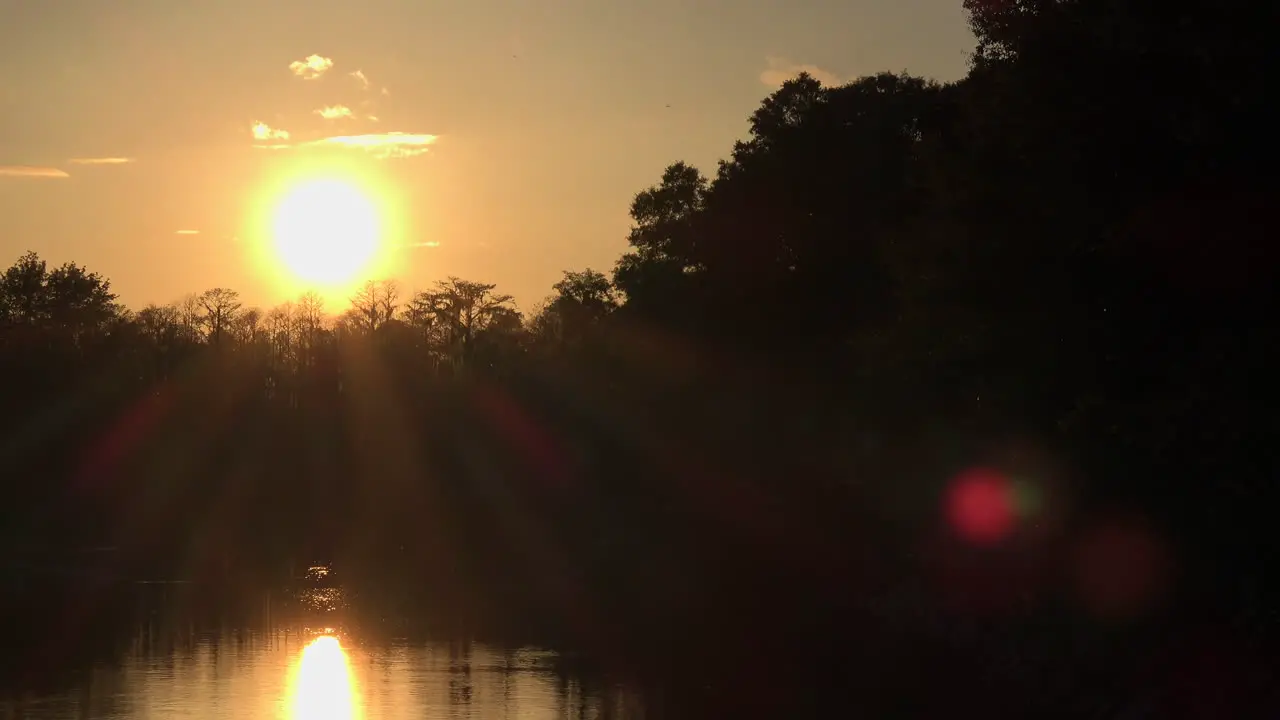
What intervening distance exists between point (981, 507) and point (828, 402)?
13.8m

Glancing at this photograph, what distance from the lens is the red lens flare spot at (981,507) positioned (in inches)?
1352

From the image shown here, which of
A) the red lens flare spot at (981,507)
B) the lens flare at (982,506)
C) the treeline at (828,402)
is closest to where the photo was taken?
the treeline at (828,402)

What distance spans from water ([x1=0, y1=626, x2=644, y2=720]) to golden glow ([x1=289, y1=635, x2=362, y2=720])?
0.07ft

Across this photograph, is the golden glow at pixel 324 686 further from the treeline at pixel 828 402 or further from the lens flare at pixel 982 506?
the lens flare at pixel 982 506

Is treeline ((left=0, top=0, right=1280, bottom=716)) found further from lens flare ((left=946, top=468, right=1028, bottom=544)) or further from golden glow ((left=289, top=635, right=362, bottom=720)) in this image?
golden glow ((left=289, top=635, right=362, bottom=720))

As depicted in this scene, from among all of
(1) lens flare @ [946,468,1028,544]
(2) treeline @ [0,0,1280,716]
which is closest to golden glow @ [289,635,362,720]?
(2) treeline @ [0,0,1280,716]

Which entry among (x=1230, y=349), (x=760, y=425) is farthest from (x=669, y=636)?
(x=760, y=425)

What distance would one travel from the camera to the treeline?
21.6 metres

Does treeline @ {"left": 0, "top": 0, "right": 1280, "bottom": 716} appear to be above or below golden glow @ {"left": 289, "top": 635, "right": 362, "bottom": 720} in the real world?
above

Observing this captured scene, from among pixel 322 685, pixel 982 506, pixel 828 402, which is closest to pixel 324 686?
pixel 322 685

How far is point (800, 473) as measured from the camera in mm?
51438

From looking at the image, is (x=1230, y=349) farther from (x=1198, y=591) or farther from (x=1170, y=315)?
(x=1198, y=591)

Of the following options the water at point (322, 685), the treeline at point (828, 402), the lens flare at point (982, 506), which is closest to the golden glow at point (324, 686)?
the water at point (322, 685)

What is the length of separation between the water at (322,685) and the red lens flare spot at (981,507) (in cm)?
1129
